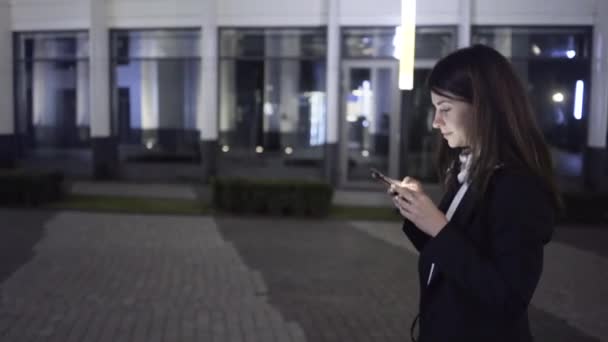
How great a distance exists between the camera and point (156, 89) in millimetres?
17344

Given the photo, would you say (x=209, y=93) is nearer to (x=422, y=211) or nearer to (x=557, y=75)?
(x=557, y=75)

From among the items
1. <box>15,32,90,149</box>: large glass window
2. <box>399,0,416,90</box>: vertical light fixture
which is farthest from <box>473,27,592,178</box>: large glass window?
Result: <box>399,0,416,90</box>: vertical light fixture

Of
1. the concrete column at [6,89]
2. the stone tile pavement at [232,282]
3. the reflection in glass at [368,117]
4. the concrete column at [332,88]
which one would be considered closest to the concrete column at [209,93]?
the concrete column at [332,88]

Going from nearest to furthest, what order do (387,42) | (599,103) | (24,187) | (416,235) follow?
(416,235) < (24,187) < (599,103) < (387,42)

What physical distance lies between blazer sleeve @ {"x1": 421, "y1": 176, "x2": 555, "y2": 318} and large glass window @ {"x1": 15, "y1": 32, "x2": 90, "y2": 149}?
16.6 meters

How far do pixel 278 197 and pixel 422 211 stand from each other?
983 centimetres

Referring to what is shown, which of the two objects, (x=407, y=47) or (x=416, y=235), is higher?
(x=407, y=47)

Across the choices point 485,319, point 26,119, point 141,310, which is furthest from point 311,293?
point 26,119

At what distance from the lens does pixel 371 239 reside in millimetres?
10188

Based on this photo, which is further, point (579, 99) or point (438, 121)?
point (579, 99)

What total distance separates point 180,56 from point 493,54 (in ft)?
51.0

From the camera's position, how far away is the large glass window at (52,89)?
57.4 feet

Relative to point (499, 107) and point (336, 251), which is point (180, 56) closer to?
point (336, 251)

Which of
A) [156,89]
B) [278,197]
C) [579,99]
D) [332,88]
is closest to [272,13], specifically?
[332,88]
